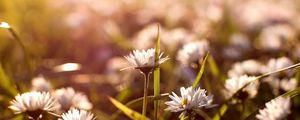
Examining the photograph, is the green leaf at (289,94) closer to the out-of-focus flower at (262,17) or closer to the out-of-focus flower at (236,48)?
the out-of-focus flower at (236,48)

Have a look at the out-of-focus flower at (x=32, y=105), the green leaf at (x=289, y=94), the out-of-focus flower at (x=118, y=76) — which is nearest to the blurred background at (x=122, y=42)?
the out-of-focus flower at (x=118, y=76)

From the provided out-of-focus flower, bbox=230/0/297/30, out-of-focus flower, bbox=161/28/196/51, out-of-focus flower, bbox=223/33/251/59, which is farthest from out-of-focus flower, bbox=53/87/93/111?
out-of-focus flower, bbox=230/0/297/30

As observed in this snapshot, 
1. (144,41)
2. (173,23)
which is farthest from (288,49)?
(173,23)

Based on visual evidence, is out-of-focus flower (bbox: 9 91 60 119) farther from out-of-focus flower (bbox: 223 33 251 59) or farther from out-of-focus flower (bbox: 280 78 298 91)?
out-of-focus flower (bbox: 223 33 251 59)

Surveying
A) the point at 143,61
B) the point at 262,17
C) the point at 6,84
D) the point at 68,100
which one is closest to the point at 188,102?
the point at 143,61

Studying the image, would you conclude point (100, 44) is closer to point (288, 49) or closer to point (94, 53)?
point (94, 53)

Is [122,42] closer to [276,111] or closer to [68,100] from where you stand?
[68,100]
